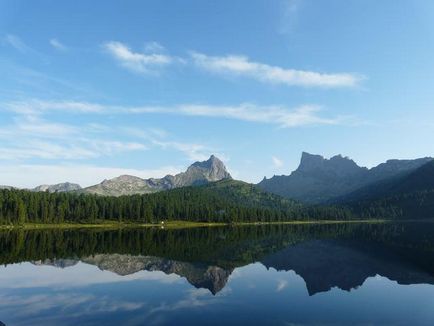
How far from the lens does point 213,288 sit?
189ft

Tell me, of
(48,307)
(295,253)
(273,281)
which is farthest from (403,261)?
(48,307)

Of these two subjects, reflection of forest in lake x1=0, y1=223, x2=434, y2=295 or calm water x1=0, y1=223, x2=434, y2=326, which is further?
reflection of forest in lake x1=0, y1=223, x2=434, y2=295

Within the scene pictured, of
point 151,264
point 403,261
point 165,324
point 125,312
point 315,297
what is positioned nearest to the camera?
point 165,324

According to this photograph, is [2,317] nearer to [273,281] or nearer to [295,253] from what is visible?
[273,281]

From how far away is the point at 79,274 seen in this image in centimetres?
6875

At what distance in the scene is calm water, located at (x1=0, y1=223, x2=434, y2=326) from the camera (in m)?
42.3

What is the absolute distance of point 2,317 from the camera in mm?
40906

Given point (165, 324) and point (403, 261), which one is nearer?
point (165, 324)

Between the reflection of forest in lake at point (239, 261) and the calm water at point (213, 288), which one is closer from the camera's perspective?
the calm water at point (213, 288)

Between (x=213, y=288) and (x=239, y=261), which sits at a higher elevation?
(x=239, y=261)

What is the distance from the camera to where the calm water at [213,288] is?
42.3 metres

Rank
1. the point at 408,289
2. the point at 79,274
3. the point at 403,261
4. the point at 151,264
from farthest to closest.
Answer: the point at 403,261 → the point at 151,264 → the point at 79,274 → the point at 408,289

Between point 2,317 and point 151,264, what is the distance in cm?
4011

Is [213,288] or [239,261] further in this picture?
[239,261]
